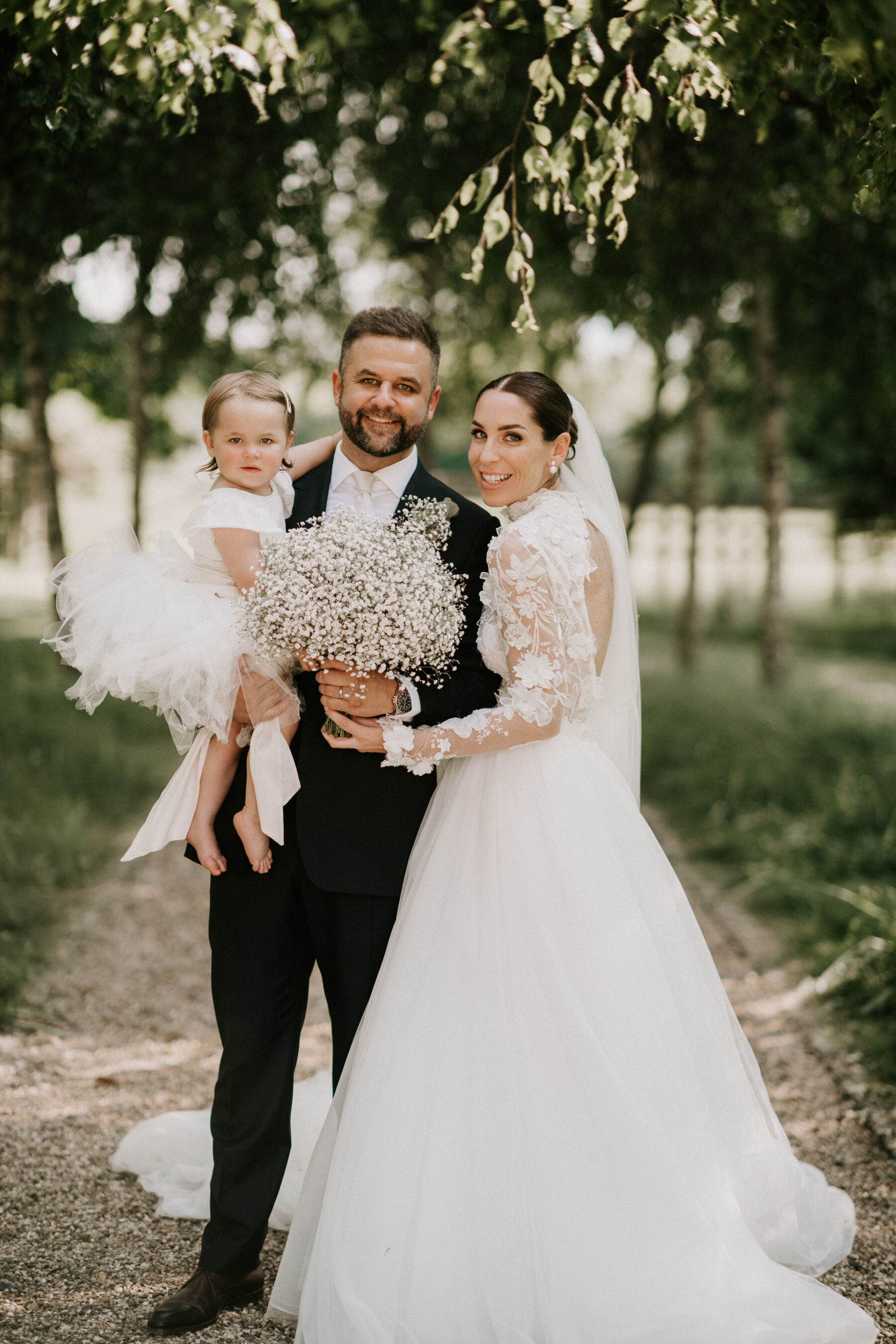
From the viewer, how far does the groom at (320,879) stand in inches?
112

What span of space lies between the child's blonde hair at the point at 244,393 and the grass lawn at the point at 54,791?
301 cm

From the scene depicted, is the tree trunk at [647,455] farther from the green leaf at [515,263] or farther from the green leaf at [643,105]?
the green leaf at [643,105]

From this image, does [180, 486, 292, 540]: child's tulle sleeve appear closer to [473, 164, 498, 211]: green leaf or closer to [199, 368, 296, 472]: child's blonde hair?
[199, 368, 296, 472]: child's blonde hair

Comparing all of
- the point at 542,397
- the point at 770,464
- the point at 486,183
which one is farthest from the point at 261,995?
the point at 770,464

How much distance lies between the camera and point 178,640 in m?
2.79

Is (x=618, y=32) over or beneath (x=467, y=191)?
over

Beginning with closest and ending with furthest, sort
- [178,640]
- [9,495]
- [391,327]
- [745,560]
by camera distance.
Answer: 1. [178,640]
2. [391,327]
3. [9,495]
4. [745,560]

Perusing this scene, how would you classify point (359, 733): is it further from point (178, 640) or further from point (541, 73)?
point (541, 73)

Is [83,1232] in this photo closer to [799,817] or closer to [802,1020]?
[802,1020]

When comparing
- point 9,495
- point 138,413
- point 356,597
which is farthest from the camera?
point 9,495

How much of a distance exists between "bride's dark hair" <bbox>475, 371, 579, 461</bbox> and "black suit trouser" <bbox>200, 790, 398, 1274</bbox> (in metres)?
1.25

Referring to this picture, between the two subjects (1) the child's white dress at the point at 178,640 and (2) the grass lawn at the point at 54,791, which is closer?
(1) the child's white dress at the point at 178,640

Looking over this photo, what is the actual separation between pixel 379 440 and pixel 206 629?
2.28 ft

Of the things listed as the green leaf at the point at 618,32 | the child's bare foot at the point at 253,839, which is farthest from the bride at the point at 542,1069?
the green leaf at the point at 618,32
